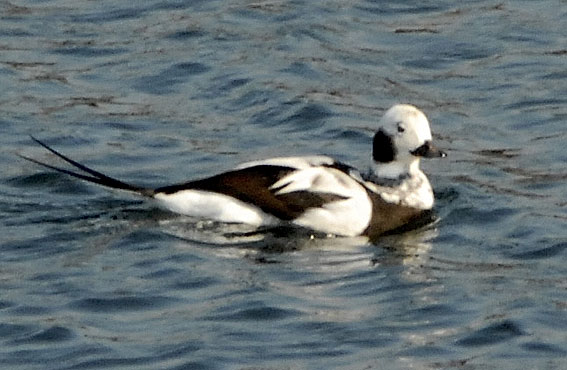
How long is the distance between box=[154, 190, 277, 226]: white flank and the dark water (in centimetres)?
8

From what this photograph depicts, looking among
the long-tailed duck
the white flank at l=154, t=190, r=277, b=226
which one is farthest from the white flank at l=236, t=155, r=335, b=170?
the white flank at l=154, t=190, r=277, b=226

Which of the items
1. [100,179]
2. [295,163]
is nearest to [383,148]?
[295,163]

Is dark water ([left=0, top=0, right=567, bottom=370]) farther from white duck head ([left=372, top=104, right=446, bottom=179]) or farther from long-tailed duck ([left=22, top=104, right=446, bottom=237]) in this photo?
white duck head ([left=372, top=104, right=446, bottom=179])

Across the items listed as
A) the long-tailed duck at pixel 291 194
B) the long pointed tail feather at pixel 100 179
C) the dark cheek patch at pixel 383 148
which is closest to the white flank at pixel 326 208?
the long-tailed duck at pixel 291 194

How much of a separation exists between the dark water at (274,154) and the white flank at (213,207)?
0.26 feet

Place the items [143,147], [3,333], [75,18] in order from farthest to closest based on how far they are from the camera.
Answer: [75,18]
[143,147]
[3,333]

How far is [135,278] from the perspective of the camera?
908 cm

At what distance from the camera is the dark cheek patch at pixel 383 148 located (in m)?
10.4

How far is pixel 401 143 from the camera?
10.3 meters

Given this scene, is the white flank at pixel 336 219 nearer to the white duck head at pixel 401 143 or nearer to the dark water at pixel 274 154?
the dark water at pixel 274 154

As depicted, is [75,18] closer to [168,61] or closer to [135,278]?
[168,61]

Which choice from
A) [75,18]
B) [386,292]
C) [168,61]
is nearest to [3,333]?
[386,292]

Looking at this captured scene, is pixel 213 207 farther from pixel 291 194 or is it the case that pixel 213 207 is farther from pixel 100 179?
pixel 100 179

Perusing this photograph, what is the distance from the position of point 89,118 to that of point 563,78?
3157 millimetres
